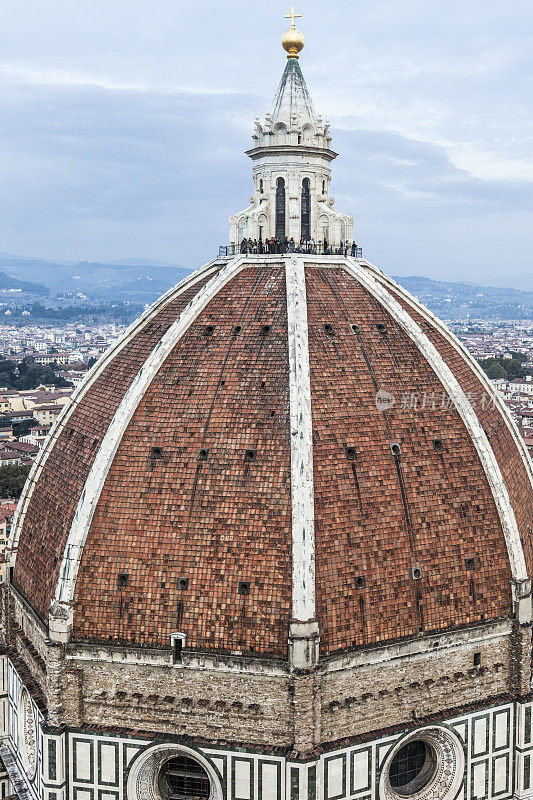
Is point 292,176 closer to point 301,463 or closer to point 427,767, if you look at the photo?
point 301,463

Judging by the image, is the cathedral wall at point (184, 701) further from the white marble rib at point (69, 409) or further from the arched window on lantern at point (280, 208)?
the arched window on lantern at point (280, 208)

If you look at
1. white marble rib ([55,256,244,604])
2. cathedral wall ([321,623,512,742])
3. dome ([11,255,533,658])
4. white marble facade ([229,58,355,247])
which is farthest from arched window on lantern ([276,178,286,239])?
cathedral wall ([321,623,512,742])

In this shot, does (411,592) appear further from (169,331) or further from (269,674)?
(169,331)

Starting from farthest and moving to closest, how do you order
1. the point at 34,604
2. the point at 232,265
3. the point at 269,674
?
the point at 232,265 → the point at 34,604 → the point at 269,674

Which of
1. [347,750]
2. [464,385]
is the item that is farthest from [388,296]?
[347,750]

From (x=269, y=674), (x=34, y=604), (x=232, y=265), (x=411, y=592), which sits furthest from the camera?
(x=232, y=265)
